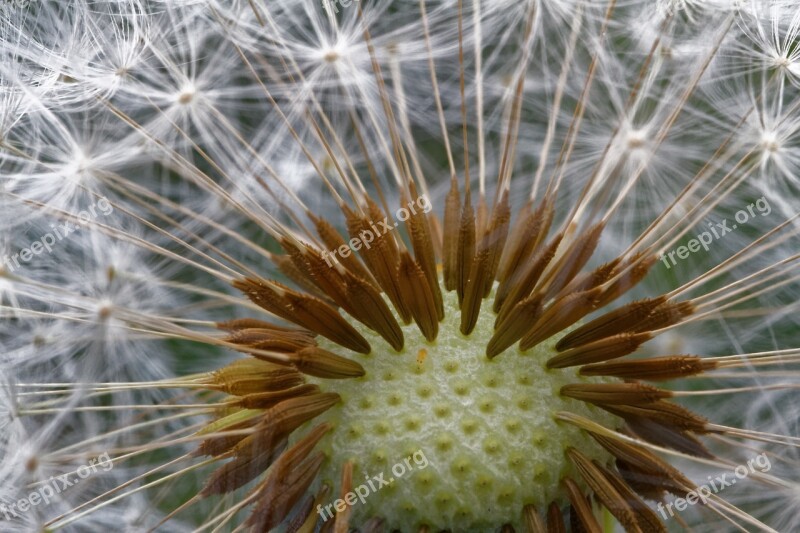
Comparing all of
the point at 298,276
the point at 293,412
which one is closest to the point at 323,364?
the point at 293,412

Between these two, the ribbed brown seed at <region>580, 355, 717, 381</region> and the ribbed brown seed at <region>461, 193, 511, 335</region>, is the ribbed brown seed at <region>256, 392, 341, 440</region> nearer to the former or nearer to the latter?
the ribbed brown seed at <region>461, 193, 511, 335</region>

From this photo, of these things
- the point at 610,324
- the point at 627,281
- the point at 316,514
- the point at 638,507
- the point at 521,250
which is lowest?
the point at 638,507

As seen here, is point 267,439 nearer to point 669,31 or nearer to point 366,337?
point 366,337

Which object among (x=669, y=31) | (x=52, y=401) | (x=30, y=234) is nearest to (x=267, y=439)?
(x=52, y=401)

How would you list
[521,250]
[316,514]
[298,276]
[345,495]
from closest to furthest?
[345,495], [316,514], [521,250], [298,276]

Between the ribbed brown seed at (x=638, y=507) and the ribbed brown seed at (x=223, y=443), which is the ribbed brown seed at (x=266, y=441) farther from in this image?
the ribbed brown seed at (x=638, y=507)

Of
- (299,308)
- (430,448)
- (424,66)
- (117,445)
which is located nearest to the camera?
(430,448)

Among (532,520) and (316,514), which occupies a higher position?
(316,514)

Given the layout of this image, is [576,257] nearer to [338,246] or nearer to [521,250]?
[521,250]
